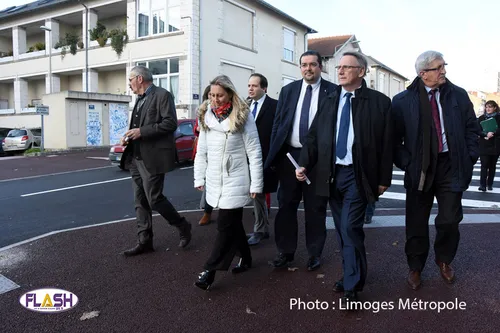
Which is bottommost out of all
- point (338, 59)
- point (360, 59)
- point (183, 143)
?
point (183, 143)

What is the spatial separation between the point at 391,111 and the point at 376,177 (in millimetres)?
567

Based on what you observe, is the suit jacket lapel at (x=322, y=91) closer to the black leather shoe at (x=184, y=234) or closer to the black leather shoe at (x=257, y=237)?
the black leather shoe at (x=257, y=237)

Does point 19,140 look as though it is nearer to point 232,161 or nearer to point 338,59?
point 338,59

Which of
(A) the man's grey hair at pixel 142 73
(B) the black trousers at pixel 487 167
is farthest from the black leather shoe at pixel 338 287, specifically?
(B) the black trousers at pixel 487 167

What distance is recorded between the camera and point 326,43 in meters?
38.1

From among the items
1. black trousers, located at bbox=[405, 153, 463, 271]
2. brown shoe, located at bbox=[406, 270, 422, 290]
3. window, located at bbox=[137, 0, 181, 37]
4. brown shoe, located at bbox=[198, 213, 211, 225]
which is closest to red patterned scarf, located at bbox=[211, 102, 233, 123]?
black trousers, located at bbox=[405, 153, 463, 271]

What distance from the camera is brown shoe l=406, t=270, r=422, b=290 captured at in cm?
372

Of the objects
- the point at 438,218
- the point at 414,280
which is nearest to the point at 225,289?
the point at 414,280

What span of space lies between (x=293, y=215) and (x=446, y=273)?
1.51m

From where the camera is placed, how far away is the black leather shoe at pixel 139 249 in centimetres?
470

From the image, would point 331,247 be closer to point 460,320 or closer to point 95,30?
point 460,320

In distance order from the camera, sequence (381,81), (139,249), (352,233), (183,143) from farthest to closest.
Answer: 1. (381,81)
2. (183,143)
3. (139,249)
4. (352,233)

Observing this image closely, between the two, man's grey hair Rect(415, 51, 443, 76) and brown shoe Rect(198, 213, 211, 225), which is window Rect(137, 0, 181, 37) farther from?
man's grey hair Rect(415, 51, 443, 76)

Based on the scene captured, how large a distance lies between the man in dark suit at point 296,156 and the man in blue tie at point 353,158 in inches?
18.7
